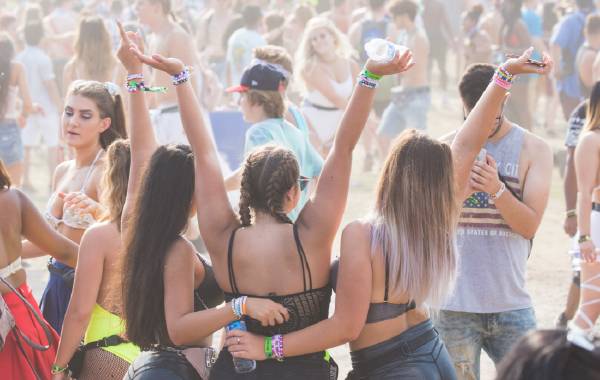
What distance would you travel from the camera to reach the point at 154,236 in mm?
3457

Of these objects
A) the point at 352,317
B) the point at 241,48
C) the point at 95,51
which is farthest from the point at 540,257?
the point at 352,317

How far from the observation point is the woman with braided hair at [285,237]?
10.7 feet

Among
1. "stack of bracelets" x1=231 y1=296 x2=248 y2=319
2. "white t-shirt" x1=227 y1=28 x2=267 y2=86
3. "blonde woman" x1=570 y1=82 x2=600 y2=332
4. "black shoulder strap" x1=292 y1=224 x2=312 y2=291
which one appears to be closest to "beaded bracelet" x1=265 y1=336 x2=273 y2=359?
"stack of bracelets" x1=231 y1=296 x2=248 y2=319

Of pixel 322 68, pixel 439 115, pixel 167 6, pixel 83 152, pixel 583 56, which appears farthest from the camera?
pixel 439 115

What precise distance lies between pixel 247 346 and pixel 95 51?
6363 millimetres

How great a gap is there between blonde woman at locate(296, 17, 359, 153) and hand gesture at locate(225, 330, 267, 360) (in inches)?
253

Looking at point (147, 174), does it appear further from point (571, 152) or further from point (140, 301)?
point (571, 152)

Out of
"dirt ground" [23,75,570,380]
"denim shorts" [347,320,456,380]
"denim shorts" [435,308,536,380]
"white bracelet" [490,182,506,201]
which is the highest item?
"white bracelet" [490,182,506,201]

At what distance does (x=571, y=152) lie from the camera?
6.71m

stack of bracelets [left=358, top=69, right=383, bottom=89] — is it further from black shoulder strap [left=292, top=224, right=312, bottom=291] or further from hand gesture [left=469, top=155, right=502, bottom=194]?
hand gesture [left=469, top=155, right=502, bottom=194]

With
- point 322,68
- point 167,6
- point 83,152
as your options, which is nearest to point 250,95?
point 83,152

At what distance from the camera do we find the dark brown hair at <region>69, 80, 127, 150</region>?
5.03 metres

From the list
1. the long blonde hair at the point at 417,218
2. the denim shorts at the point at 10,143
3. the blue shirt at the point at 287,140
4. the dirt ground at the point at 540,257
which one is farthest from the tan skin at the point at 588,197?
the denim shorts at the point at 10,143

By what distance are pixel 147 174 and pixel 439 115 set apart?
14054 millimetres
